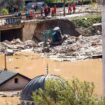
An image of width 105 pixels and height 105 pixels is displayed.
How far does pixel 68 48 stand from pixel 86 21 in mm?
8249

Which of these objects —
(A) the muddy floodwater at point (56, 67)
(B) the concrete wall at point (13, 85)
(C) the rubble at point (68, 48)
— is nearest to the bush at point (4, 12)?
(C) the rubble at point (68, 48)

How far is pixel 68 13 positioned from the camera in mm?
49219

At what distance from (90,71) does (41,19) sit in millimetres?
18040

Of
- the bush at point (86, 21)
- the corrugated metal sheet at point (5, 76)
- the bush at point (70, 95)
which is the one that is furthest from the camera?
the bush at point (86, 21)

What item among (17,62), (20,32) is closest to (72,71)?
(17,62)

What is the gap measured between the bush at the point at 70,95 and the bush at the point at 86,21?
3358 centimetres

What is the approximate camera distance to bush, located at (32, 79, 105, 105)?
1188 centimetres

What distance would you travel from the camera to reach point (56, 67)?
3148cm

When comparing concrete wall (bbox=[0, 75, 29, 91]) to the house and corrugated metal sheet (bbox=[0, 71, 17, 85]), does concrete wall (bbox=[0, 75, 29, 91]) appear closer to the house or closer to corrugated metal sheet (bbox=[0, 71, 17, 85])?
the house

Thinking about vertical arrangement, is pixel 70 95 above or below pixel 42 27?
above

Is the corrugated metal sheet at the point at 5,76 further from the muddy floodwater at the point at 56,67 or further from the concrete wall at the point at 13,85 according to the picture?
the muddy floodwater at the point at 56,67

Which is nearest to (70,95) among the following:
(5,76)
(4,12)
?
(5,76)

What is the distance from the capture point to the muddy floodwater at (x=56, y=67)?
28625 mm

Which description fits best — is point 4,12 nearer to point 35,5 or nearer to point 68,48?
point 35,5
